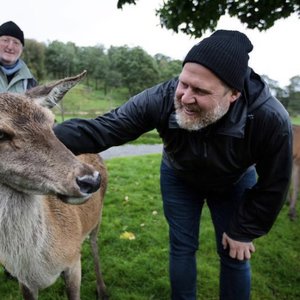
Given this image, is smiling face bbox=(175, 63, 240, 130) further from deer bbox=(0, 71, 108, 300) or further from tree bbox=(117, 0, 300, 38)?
tree bbox=(117, 0, 300, 38)

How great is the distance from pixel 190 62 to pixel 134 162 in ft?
27.9

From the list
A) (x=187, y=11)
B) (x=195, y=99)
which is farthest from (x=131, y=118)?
(x=187, y=11)

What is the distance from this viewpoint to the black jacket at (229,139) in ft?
8.34

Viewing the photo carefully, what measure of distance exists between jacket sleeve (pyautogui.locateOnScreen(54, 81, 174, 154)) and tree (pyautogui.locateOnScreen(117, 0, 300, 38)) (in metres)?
5.09

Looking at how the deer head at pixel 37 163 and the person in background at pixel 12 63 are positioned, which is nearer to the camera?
the deer head at pixel 37 163

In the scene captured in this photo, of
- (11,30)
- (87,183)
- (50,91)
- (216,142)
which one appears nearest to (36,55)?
(11,30)

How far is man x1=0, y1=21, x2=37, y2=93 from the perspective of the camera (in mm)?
4172

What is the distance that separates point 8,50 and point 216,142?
280cm

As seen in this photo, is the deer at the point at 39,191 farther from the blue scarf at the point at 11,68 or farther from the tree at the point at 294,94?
the tree at the point at 294,94

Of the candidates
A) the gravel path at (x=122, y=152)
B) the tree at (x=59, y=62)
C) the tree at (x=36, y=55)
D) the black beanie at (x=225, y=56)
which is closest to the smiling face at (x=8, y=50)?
the black beanie at (x=225, y=56)

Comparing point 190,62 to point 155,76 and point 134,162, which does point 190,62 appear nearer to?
point 134,162

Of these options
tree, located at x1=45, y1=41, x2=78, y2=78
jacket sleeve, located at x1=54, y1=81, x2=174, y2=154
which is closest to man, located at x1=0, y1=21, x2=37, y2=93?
jacket sleeve, located at x1=54, y1=81, x2=174, y2=154

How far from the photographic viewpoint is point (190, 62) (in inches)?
94.3

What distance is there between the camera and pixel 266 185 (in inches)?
107
